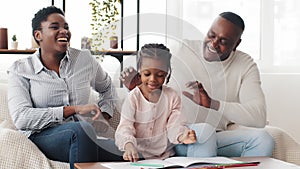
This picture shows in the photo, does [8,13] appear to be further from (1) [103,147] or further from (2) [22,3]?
(1) [103,147]

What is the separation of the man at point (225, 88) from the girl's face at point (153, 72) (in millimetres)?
78

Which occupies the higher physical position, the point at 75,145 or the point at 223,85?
the point at 223,85

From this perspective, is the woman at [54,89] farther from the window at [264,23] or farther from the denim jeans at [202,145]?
the window at [264,23]

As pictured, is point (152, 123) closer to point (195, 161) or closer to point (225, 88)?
point (195, 161)

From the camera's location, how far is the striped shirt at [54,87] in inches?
89.9

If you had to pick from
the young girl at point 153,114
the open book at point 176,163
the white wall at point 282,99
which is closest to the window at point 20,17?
the white wall at point 282,99

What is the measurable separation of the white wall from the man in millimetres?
1340

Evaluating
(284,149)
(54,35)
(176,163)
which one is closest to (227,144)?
(284,149)

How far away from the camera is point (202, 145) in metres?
2.01

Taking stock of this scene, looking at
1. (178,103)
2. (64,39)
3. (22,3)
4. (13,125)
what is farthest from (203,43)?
(22,3)

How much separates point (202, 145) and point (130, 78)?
37 cm

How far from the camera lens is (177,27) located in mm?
2238

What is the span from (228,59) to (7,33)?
176 cm

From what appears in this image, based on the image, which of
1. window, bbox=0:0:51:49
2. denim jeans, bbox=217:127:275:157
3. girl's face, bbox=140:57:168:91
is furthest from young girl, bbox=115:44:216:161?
window, bbox=0:0:51:49
